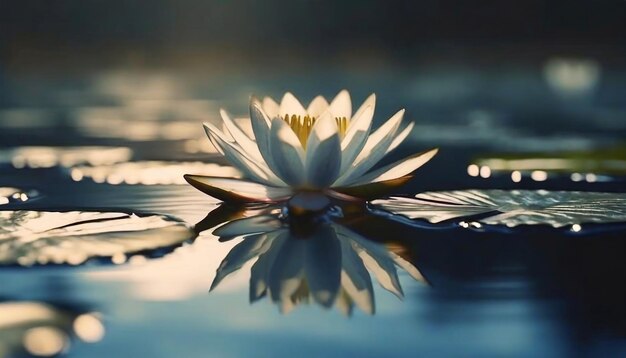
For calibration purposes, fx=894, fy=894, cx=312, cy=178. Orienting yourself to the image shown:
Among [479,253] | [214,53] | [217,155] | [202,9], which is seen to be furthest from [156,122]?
[202,9]

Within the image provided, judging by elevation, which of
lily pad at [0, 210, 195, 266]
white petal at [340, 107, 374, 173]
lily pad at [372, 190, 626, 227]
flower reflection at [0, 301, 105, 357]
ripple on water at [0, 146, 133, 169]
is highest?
ripple on water at [0, 146, 133, 169]

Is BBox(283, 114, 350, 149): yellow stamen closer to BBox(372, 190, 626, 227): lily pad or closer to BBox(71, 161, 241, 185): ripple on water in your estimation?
BBox(372, 190, 626, 227): lily pad

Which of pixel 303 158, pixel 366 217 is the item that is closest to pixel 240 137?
pixel 303 158

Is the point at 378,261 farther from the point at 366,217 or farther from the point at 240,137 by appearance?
the point at 240,137

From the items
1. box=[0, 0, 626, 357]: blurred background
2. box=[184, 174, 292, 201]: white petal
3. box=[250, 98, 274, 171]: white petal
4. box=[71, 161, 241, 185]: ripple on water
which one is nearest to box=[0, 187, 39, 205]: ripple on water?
box=[0, 0, 626, 357]: blurred background

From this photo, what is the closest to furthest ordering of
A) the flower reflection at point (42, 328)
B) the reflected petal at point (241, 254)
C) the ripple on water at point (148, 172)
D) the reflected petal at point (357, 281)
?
the flower reflection at point (42, 328)
the reflected petal at point (357, 281)
the reflected petal at point (241, 254)
the ripple on water at point (148, 172)

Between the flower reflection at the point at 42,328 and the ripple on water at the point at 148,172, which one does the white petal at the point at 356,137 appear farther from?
the flower reflection at the point at 42,328

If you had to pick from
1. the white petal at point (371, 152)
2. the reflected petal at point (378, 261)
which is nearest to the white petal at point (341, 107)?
the white petal at point (371, 152)
